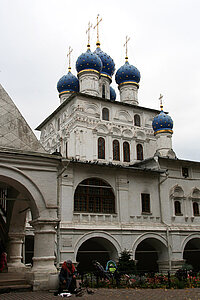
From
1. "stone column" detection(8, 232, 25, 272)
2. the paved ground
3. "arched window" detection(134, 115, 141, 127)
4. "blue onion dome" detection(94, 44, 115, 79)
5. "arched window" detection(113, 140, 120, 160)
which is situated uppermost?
"blue onion dome" detection(94, 44, 115, 79)

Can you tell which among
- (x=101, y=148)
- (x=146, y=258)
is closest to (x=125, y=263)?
(x=146, y=258)

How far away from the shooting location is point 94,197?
58.7 feet

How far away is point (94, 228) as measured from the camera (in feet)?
55.3

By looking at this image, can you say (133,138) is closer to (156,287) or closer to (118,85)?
(118,85)

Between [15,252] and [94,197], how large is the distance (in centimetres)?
677

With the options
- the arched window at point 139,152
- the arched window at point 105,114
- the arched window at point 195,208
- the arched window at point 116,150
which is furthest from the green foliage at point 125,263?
the arched window at point 105,114

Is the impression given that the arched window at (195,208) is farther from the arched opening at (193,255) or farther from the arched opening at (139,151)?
the arched opening at (139,151)

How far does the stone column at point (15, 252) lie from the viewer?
452 inches

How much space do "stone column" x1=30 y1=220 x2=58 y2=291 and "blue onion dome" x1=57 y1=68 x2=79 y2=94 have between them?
21.5 m

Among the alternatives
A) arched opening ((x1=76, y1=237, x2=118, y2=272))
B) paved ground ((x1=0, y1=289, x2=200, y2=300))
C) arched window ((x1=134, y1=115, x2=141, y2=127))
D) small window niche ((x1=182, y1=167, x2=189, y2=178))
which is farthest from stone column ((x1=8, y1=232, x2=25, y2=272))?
arched window ((x1=134, y1=115, x2=141, y2=127))

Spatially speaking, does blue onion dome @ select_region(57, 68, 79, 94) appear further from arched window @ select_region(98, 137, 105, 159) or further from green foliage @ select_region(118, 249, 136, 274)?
green foliage @ select_region(118, 249, 136, 274)

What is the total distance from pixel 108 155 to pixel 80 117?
323 cm

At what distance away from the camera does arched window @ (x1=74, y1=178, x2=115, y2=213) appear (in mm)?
17422

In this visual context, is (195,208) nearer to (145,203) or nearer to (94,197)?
(145,203)
